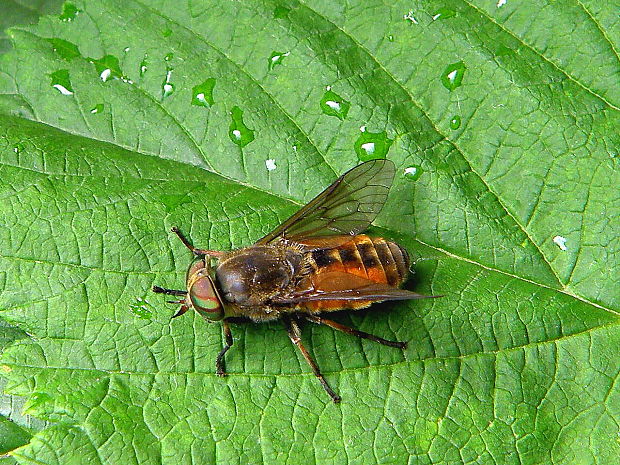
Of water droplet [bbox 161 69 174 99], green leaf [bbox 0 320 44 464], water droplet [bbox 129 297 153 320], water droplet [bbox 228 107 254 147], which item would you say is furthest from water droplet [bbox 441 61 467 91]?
green leaf [bbox 0 320 44 464]

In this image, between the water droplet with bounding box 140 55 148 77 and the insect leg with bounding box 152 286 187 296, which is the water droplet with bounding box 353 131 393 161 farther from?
the water droplet with bounding box 140 55 148 77

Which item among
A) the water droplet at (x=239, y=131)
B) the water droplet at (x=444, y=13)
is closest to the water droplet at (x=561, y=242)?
the water droplet at (x=444, y=13)

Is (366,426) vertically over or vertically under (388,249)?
under

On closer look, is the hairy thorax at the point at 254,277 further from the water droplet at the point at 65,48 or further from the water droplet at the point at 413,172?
the water droplet at the point at 65,48

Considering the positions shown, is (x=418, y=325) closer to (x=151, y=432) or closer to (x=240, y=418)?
(x=240, y=418)

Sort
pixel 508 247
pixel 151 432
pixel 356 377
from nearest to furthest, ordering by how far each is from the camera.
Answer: pixel 151 432
pixel 356 377
pixel 508 247

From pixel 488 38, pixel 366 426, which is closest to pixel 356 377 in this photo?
pixel 366 426
